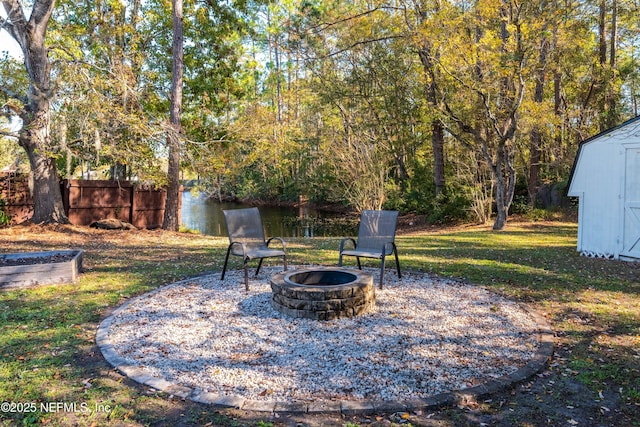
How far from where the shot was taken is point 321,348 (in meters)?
3.88

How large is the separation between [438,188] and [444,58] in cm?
723

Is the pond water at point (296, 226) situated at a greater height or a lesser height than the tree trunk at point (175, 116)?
lesser

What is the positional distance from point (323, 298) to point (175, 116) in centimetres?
1009

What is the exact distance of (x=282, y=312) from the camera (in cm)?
476

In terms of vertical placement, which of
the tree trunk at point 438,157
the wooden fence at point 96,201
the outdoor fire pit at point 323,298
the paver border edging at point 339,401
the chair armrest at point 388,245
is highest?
the tree trunk at point 438,157

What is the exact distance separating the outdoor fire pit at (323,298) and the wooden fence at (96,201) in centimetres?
1041

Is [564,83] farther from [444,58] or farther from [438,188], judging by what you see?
[444,58]

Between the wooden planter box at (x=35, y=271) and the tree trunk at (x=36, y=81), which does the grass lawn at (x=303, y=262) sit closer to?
the wooden planter box at (x=35, y=271)

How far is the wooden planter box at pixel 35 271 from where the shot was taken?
18.6ft

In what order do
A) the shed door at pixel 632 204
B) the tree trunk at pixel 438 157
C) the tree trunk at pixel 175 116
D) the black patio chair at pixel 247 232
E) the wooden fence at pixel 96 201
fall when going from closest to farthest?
the black patio chair at pixel 247 232 < the shed door at pixel 632 204 < the wooden fence at pixel 96 201 < the tree trunk at pixel 175 116 < the tree trunk at pixel 438 157

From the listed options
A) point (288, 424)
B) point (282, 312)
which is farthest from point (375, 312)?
point (288, 424)

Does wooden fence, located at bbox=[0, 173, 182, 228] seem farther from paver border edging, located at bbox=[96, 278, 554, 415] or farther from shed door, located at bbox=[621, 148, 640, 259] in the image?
shed door, located at bbox=[621, 148, 640, 259]

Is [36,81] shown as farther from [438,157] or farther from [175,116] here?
[438,157]

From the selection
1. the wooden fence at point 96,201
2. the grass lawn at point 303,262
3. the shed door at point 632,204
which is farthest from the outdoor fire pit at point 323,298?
the wooden fence at point 96,201
